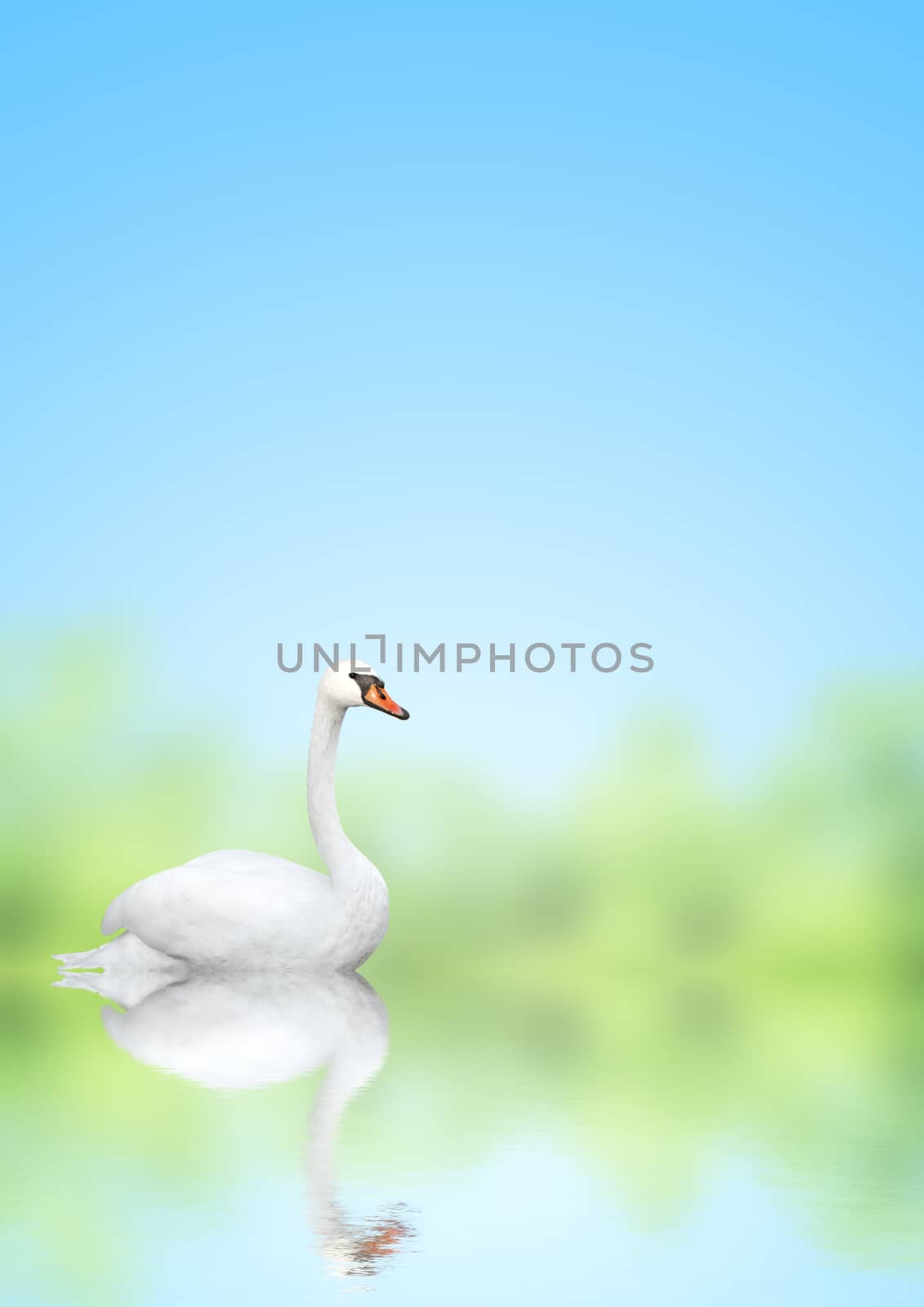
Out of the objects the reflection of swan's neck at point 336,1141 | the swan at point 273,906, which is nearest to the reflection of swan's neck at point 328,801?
the swan at point 273,906

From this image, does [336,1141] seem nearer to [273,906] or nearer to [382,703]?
[273,906]

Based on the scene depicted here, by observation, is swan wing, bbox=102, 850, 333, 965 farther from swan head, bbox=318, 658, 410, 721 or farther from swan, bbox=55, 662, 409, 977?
swan head, bbox=318, 658, 410, 721

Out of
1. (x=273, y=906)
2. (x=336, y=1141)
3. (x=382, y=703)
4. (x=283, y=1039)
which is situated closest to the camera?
(x=336, y=1141)

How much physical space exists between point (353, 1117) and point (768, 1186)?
5.46ft

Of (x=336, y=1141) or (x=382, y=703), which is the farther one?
(x=382, y=703)

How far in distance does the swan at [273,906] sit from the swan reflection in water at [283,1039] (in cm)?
14

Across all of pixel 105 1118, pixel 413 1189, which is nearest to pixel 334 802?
pixel 105 1118

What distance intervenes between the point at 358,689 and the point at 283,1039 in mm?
4105

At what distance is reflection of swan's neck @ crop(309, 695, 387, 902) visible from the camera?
11.5m

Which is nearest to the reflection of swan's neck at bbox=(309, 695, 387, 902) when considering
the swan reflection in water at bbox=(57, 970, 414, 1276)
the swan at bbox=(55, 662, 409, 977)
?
the swan at bbox=(55, 662, 409, 977)

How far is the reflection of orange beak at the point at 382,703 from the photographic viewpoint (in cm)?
1167

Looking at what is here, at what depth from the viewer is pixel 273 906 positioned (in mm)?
11016

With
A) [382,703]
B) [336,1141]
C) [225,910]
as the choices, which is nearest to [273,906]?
[225,910]

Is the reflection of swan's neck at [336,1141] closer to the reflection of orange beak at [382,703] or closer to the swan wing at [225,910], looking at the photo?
the swan wing at [225,910]
